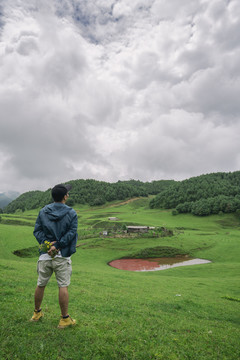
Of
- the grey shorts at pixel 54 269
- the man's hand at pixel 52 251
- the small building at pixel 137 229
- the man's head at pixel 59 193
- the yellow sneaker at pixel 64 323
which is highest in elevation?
the man's head at pixel 59 193

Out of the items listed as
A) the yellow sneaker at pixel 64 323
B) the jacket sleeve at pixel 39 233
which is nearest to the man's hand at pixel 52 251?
the jacket sleeve at pixel 39 233

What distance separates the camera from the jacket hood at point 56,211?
23.0 ft

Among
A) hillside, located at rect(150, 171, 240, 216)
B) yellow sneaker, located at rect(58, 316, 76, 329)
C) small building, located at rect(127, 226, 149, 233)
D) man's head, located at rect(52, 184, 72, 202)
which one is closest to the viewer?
yellow sneaker, located at rect(58, 316, 76, 329)

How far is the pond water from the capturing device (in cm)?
4231

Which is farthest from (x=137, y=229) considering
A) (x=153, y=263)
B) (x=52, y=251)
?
(x=52, y=251)

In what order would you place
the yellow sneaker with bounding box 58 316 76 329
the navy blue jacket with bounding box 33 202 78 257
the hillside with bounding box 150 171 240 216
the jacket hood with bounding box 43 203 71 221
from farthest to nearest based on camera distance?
1. the hillside with bounding box 150 171 240 216
2. the jacket hood with bounding box 43 203 71 221
3. the navy blue jacket with bounding box 33 202 78 257
4. the yellow sneaker with bounding box 58 316 76 329

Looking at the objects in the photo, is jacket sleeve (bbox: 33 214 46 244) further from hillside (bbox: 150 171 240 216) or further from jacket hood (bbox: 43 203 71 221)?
hillside (bbox: 150 171 240 216)

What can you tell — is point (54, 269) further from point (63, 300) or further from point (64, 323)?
point (64, 323)

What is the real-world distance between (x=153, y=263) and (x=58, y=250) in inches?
1714

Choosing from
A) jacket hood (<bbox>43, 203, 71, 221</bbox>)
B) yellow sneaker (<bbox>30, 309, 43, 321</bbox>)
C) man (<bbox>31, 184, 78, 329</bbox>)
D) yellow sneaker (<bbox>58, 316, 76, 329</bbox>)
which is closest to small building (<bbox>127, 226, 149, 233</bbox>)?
yellow sneaker (<bbox>30, 309, 43, 321</bbox>)

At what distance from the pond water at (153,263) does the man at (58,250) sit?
1461 inches

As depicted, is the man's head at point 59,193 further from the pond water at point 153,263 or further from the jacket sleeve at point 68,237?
the pond water at point 153,263

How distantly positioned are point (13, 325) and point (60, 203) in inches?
161

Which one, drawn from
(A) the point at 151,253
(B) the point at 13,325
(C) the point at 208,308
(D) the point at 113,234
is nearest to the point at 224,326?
(C) the point at 208,308
